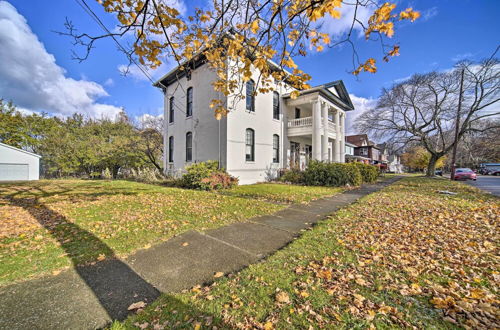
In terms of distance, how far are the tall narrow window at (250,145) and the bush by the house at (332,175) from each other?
4084mm

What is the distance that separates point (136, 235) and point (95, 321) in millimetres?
2279

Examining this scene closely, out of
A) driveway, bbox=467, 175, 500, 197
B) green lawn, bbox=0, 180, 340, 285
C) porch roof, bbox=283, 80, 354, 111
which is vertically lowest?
driveway, bbox=467, 175, 500, 197

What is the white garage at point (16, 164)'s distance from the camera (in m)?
16.2

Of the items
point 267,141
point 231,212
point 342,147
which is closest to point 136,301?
point 231,212

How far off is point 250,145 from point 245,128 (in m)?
1.31

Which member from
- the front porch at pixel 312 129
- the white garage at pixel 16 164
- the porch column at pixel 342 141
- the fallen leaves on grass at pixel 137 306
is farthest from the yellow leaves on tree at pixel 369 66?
the white garage at pixel 16 164

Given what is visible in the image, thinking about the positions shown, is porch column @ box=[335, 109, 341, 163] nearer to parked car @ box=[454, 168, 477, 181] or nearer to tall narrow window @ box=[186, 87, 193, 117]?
tall narrow window @ box=[186, 87, 193, 117]

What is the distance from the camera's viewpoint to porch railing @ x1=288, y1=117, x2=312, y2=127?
16.1m

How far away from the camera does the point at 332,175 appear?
12.3 meters

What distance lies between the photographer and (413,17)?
2.79 meters

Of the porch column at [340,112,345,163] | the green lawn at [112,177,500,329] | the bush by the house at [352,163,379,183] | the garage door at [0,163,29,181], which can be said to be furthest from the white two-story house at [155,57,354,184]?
the garage door at [0,163,29,181]

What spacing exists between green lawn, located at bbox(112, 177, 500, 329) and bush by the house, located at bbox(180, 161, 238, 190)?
7.28 metres

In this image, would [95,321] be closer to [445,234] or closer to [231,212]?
[231,212]

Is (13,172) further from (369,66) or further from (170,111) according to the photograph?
(369,66)
